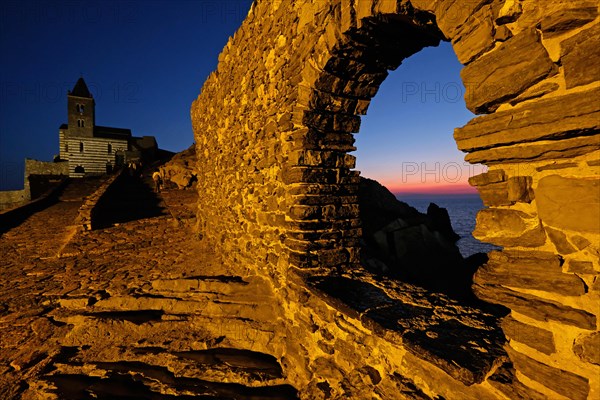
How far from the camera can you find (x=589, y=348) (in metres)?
1.25

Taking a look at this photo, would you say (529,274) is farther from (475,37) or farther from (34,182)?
(34,182)

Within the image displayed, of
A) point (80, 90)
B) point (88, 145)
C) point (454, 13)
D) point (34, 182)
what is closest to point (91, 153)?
point (88, 145)

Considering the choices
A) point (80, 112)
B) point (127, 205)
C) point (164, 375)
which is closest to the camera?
point (164, 375)

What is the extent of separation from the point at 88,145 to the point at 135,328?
41.0 meters

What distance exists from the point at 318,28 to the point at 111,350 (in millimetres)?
4578

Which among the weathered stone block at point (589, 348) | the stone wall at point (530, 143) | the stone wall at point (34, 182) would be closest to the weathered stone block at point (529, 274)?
the stone wall at point (530, 143)

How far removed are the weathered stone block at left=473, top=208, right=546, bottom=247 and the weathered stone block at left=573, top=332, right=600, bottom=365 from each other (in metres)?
0.41

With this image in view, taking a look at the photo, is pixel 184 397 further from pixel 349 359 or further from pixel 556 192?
pixel 556 192

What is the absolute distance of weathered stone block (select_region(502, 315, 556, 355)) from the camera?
1.41 m

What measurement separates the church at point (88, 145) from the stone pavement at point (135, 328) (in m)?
31.9

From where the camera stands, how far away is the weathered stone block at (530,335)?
1406 mm

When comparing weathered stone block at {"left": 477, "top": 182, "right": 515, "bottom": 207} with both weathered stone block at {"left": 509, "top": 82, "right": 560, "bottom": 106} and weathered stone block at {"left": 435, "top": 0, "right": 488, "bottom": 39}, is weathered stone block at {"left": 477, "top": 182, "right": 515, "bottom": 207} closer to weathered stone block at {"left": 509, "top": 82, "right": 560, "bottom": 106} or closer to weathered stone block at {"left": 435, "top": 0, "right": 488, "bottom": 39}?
weathered stone block at {"left": 509, "top": 82, "right": 560, "bottom": 106}

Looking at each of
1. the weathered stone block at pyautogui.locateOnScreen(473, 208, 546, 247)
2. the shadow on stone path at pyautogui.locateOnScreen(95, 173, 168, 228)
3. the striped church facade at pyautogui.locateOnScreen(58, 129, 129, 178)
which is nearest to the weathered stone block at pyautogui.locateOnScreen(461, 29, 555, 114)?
the weathered stone block at pyautogui.locateOnScreen(473, 208, 546, 247)

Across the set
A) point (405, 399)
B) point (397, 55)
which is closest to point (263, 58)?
point (397, 55)
